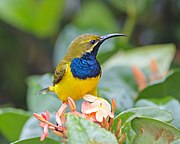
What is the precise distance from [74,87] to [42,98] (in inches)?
18.2

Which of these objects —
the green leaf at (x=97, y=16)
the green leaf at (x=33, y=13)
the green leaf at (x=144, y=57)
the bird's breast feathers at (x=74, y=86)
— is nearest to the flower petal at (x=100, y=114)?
the bird's breast feathers at (x=74, y=86)

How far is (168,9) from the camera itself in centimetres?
295

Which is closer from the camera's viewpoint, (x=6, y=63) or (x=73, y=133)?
(x=73, y=133)

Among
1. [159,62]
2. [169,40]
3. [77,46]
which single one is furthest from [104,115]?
[169,40]

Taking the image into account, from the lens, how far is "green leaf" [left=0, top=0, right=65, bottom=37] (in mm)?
2830

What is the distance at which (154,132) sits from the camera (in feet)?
3.42

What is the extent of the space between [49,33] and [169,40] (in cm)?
70

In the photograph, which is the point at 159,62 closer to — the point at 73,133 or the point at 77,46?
the point at 77,46

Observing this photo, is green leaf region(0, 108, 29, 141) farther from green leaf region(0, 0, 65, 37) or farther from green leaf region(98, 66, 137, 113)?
green leaf region(0, 0, 65, 37)

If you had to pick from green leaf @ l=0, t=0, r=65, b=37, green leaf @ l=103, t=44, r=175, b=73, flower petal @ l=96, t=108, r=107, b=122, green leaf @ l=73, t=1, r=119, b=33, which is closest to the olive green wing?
flower petal @ l=96, t=108, r=107, b=122

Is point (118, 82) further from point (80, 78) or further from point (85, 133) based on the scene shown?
point (85, 133)

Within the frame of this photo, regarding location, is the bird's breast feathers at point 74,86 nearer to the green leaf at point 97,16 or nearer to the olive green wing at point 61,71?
the olive green wing at point 61,71

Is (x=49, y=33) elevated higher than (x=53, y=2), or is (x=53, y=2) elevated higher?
(x=53, y=2)

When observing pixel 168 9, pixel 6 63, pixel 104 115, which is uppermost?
pixel 104 115
